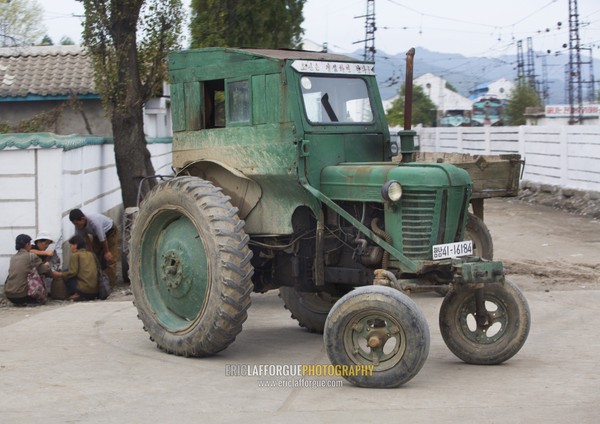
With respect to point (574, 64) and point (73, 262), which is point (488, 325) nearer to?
point (73, 262)

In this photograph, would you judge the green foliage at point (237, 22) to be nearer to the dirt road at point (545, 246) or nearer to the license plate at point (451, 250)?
the dirt road at point (545, 246)

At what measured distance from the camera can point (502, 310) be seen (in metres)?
8.16

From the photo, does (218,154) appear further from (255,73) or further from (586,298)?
(586,298)

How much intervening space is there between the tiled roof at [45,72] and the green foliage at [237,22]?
3.85m

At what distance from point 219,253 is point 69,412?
196cm

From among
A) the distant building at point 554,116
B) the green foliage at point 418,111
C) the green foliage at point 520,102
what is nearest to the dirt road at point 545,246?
the distant building at point 554,116

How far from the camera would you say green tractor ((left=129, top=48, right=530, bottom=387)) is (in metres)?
7.75

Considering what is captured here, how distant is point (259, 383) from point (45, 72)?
16158 mm

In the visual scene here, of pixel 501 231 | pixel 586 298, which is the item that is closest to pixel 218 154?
pixel 586 298

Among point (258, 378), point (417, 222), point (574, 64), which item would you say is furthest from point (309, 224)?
point (574, 64)

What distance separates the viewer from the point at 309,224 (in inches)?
348

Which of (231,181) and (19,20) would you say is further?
(19,20)

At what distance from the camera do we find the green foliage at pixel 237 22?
1702 cm

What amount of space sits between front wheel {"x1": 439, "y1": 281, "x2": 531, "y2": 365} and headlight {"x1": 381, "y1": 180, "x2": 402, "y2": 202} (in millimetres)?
1050
